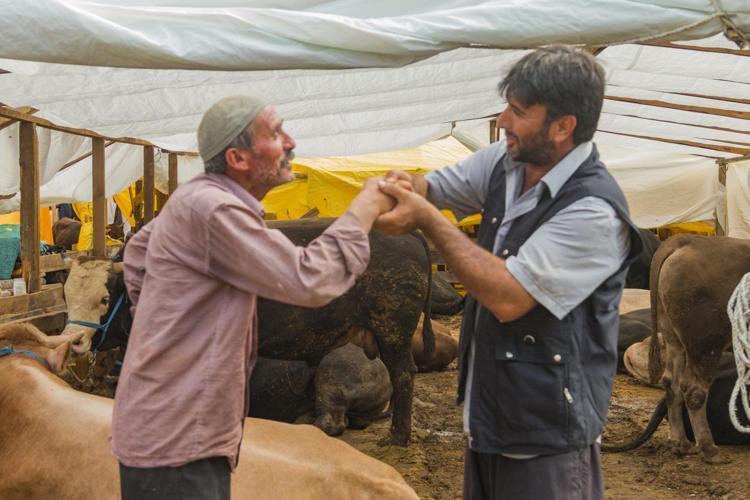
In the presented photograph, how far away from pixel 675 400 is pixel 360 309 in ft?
8.32

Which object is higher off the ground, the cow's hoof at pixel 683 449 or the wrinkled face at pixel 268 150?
the wrinkled face at pixel 268 150

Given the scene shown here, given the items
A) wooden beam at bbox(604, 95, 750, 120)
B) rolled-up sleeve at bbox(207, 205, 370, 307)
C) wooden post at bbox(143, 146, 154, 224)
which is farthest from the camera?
wooden post at bbox(143, 146, 154, 224)

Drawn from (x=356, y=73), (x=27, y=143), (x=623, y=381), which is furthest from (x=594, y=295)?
(x=623, y=381)

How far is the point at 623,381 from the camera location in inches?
365

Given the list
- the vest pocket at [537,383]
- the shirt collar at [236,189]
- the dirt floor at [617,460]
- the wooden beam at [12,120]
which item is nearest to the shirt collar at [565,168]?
the vest pocket at [537,383]

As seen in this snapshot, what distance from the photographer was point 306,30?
358 centimetres

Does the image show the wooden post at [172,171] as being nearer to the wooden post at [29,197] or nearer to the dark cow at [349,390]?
the wooden post at [29,197]

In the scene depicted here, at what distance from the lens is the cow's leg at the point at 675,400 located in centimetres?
678

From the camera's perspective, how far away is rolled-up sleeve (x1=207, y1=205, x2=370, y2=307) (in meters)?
2.32

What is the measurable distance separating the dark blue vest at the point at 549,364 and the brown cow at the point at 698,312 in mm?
4333

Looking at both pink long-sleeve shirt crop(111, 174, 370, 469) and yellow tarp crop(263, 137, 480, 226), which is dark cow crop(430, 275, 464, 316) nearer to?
yellow tarp crop(263, 137, 480, 226)

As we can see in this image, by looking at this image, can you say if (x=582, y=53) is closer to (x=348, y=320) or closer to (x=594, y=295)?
(x=594, y=295)

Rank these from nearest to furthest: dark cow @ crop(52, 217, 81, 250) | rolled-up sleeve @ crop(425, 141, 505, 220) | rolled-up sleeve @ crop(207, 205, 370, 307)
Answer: rolled-up sleeve @ crop(207, 205, 370, 307) < rolled-up sleeve @ crop(425, 141, 505, 220) < dark cow @ crop(52, 217, 81, 250)

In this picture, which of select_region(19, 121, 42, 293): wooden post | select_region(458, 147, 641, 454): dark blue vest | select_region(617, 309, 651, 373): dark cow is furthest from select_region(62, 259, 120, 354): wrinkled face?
select_region(617, 309, 651, 373): dark cow
